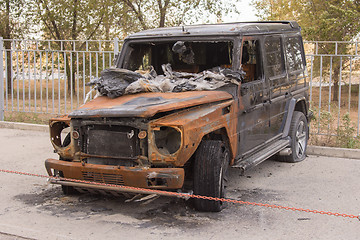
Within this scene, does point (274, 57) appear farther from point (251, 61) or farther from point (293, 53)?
point (293, 53)

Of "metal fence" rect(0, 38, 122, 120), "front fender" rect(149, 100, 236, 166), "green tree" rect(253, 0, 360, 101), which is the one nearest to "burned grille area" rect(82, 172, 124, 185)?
"front fender" rect(149, 100, 236, 166)

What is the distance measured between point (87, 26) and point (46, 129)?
10.2 meters

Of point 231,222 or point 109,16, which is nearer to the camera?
point 231,222

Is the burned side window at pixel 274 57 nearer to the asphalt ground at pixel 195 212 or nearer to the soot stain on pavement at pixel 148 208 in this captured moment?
the asphalt ground at pixel 195 212

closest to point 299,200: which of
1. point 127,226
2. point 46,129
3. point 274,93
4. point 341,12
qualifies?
point 274,93

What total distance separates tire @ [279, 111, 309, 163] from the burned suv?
0.03 m

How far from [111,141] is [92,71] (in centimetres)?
1509

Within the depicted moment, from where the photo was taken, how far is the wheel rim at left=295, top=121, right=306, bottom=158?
8.00 meters

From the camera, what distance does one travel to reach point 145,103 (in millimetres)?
5195

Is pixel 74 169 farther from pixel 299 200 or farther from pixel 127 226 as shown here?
pixel 299 200

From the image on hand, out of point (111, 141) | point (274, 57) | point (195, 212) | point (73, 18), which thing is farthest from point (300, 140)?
point (73, 18)

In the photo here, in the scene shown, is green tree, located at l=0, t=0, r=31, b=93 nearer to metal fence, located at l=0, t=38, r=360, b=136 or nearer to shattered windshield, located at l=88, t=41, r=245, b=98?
metal fence, located at l=0, t=38, r=360, b=136

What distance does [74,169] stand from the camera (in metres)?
5.20

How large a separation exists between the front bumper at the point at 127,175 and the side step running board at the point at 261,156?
122 cm
